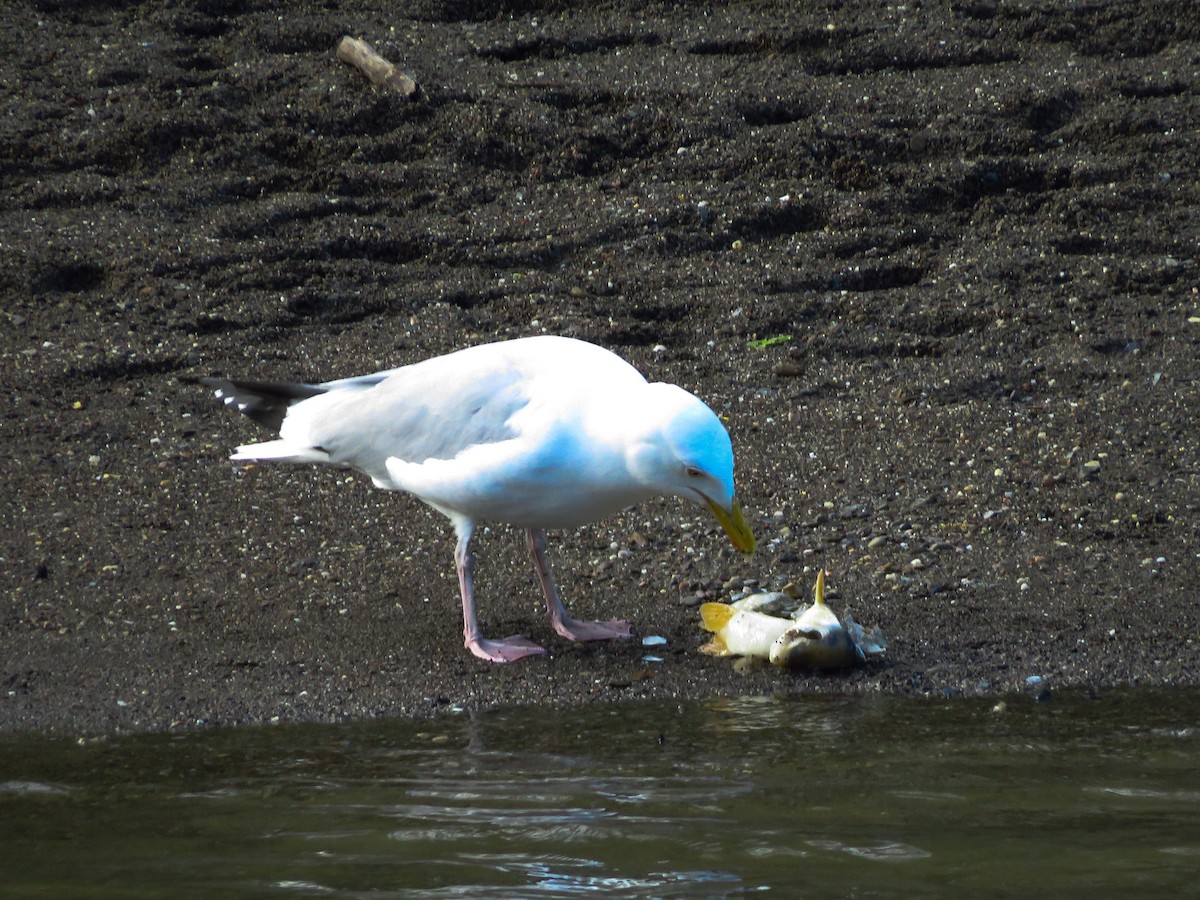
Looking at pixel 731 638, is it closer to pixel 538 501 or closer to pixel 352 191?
pixel 538 501

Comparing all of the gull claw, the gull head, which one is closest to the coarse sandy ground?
the gull claw

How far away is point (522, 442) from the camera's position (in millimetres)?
4910

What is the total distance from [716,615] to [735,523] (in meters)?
0.52

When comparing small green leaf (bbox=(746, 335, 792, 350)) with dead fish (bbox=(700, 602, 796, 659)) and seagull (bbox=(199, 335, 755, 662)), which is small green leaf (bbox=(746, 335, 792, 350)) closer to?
seagull (bbox=(199, 335, 755, 662))

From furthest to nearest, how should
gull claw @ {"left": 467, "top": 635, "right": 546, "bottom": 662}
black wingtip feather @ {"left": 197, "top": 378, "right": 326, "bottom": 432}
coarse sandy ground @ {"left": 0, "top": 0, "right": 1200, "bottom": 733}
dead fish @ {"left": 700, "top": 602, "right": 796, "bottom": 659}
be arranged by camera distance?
black wingtip feather @ {"left": 197, "top": 378, "right": 326, "bottom": 432} < coarse sandy ground @ {"left": 0, "top": 0, "right": 1200, "bottom": 733} < gull claw @ {"left": 467, "top": 635, "right": 546, "bottom": 662} < dead fish @ {"left": 700, "top": 602, "right": 796, "bottom": 659}

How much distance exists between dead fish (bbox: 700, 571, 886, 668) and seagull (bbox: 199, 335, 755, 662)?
302 millimetres

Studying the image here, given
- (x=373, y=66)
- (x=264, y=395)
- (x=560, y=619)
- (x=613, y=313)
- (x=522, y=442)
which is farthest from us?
(x=373, y=66)

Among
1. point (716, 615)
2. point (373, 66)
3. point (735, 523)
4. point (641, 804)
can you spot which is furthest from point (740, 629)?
point (373, 66)

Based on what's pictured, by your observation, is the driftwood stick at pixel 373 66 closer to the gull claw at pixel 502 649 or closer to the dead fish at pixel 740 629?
the gull claw at pixel 502 649

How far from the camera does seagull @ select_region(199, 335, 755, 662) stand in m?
4.73

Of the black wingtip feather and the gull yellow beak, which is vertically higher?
the black wingtip feather

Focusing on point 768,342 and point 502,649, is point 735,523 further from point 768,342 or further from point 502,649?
point 768,342

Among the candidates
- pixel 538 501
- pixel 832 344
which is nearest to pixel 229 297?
pixel 832 344

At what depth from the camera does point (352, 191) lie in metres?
9.42
